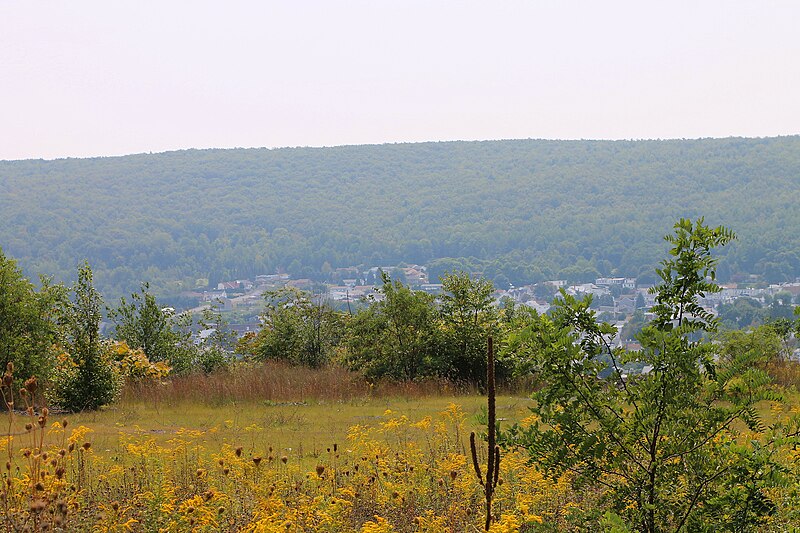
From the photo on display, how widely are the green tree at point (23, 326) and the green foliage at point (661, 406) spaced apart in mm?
12237

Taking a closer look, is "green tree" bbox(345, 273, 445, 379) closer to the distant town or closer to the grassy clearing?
the grassy clearing

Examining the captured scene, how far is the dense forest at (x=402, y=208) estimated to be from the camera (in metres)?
82.6

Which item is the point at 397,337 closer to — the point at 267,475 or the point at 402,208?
the point at 267,475

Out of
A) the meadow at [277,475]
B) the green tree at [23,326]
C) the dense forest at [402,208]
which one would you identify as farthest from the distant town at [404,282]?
the meadow at [277,475]

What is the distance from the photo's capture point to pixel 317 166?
435 ft

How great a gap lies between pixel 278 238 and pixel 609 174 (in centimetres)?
4549

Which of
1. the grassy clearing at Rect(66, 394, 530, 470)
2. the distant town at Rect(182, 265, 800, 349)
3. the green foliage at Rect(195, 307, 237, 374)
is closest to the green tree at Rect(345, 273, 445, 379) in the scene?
the grassy clearing at Rect(66, 394, 530, 470)

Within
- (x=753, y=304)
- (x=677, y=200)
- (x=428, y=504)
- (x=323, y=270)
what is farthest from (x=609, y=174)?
(x=428, y=504)

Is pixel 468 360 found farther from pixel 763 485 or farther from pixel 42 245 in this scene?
pixel 42 245

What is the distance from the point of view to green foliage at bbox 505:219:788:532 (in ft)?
14.5

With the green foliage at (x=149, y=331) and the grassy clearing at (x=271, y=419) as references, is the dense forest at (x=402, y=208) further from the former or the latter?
the grassy clearing at (x=271, y=419)

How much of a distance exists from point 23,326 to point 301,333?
7777 millimetres

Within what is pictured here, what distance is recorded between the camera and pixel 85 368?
1475 cm

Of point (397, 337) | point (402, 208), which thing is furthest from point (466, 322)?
point (402, 208)
